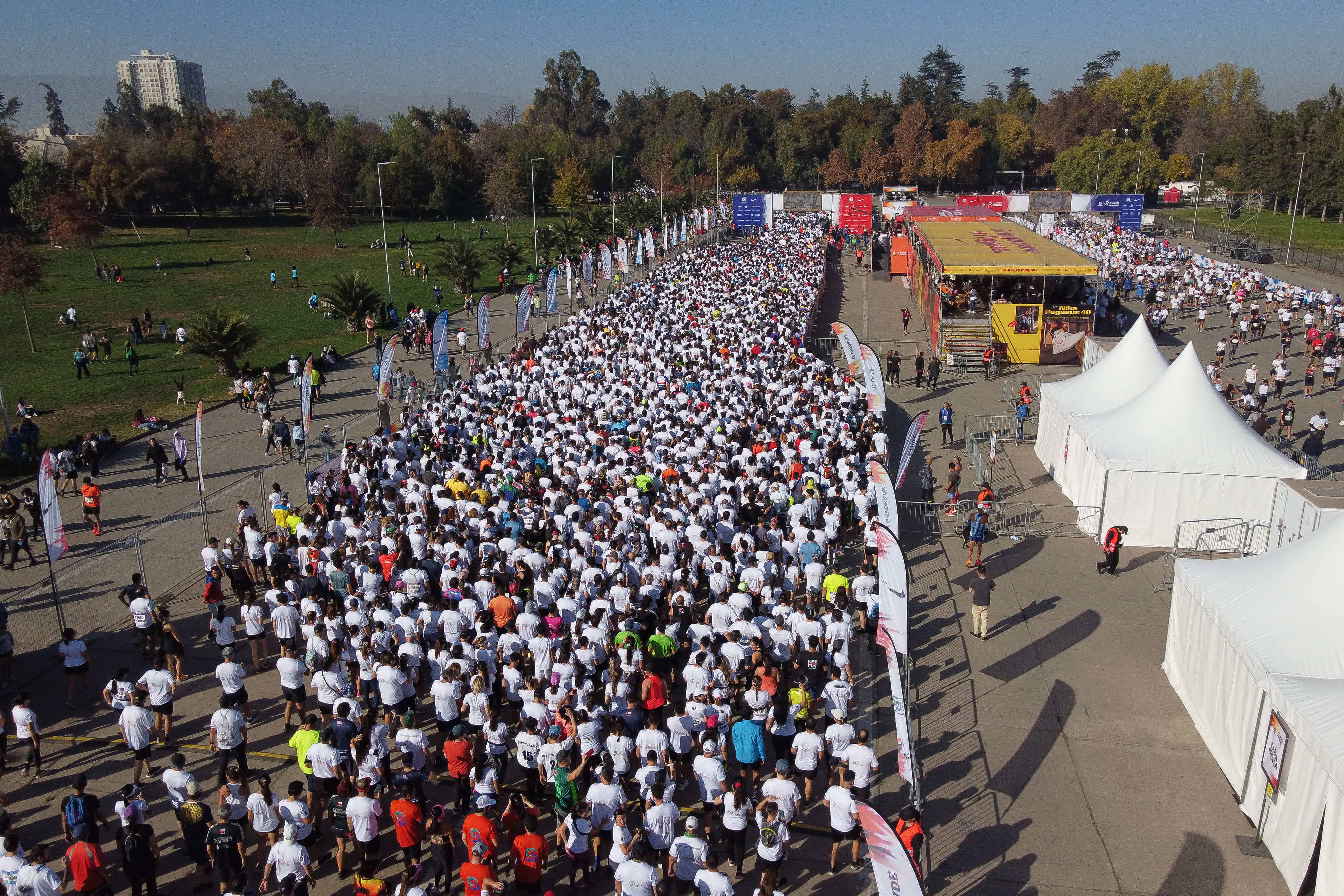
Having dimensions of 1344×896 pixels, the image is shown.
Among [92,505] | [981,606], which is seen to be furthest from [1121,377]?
[92,505]

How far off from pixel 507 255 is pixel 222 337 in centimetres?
1971

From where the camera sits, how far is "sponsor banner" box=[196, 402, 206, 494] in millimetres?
15820

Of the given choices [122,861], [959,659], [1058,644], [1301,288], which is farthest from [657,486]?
Answer: [1301,288]

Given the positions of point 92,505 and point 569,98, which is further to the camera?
point 569,98

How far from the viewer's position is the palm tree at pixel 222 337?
87.9 ft

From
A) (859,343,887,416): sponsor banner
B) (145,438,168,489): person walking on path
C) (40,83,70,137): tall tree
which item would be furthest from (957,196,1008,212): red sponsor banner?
(40,83,70,137): tall tree

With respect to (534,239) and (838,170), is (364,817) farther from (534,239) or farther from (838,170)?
(838,170)

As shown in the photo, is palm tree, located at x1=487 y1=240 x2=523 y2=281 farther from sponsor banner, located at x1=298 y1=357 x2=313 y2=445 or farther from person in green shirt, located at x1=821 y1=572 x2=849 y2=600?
person in green shirt, located at x1=821 y1=572 x2=849 y2=600

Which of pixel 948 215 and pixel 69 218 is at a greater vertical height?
pixel 69 218

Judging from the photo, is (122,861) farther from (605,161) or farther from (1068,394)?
(605,161)

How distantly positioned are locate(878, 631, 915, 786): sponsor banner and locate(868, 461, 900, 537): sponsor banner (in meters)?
2.65

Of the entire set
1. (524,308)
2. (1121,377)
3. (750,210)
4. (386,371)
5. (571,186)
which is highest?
(571,186)

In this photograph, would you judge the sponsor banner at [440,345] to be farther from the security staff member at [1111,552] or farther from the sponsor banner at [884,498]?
the security staff member at [1111,552]

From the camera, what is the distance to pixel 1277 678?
8688 millimetres
